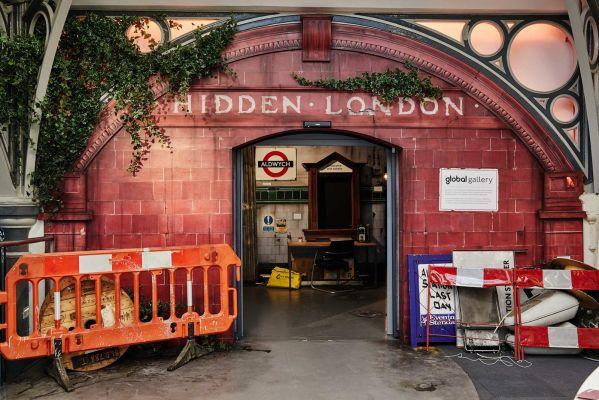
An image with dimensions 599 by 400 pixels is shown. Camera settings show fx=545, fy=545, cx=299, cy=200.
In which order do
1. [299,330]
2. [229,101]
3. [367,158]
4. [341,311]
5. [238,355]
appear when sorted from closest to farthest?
[238,355] < [229,101] < [299,330] < [341,311] < [367,158]

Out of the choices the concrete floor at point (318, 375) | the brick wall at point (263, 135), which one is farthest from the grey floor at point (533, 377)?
the brick wall at point (263, 135)

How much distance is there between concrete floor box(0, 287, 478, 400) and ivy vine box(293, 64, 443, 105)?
3.35m

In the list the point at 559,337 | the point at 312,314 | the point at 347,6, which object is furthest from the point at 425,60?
the point at 312,314

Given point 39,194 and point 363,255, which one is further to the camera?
point 363,255

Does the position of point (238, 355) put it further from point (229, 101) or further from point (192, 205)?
point (229, 101)

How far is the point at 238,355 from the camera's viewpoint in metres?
6.68

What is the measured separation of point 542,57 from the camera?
750 cm

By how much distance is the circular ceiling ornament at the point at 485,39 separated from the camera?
24.3ft

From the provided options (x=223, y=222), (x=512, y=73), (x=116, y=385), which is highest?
(x=512, y=73)

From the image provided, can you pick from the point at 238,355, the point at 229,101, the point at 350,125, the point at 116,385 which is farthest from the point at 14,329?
the point at 350,125

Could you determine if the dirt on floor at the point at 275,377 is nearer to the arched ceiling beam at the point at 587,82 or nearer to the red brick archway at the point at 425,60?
the red brick archway at the point at 425,60

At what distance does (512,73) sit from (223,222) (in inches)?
174

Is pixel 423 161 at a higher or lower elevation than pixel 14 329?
higher

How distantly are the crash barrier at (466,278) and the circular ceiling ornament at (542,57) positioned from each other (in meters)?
2.65
